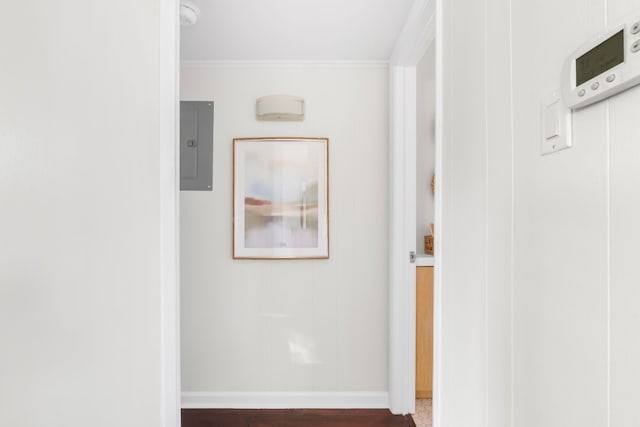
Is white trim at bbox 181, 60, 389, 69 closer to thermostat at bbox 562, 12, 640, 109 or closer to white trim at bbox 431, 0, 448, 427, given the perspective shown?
white trim at bbox 431, 0, 448, 427

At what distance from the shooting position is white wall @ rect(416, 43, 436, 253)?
329cm

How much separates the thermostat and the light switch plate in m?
0.03

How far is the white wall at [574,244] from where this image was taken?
0.63 meters

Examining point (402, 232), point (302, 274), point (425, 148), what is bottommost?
point (302, 274)

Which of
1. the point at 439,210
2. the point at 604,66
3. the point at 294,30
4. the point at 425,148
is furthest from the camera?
the point at 425,148

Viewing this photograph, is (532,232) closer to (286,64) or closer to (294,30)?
(294,30)

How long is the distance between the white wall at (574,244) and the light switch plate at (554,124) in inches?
0.6

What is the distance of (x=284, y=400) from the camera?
2973 millimetres

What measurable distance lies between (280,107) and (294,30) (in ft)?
1.69

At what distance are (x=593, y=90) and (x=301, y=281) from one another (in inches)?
97.9

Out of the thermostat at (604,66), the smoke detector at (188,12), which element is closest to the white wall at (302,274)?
the smoke detector at (188,12)
